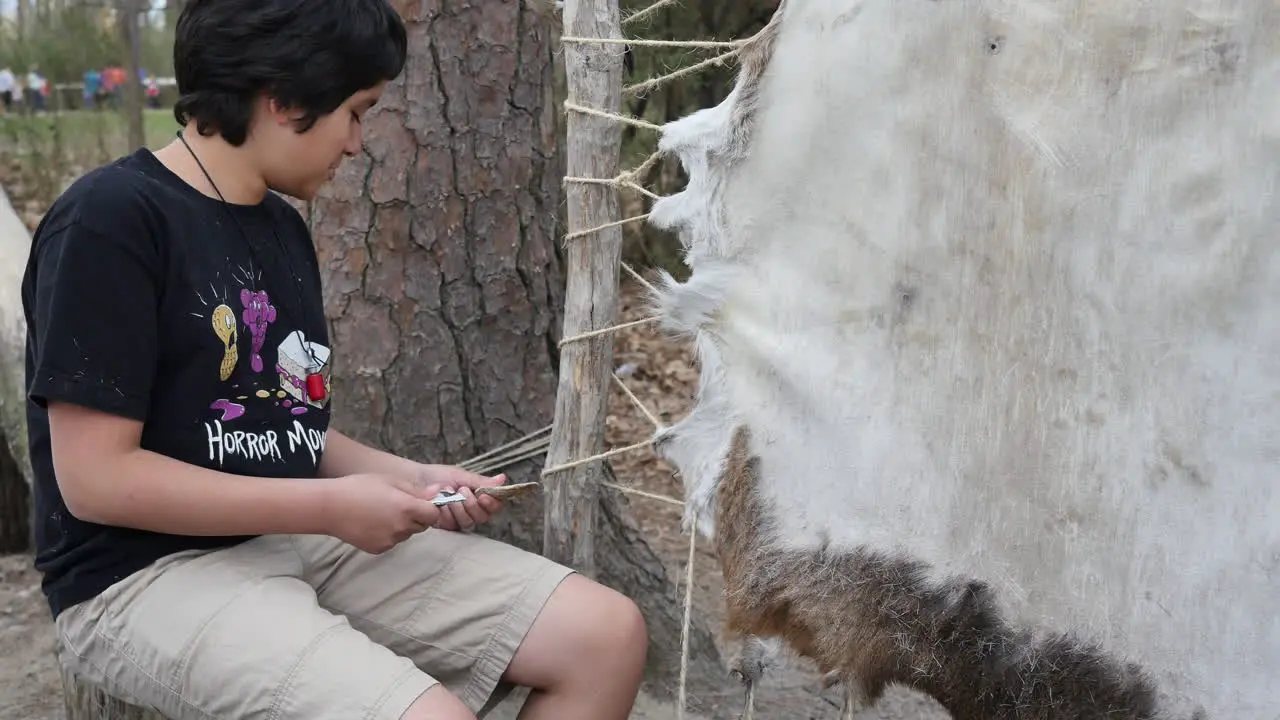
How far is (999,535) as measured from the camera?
4.77ft

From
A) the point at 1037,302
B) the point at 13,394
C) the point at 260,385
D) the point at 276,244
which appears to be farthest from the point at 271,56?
the point at 13,394

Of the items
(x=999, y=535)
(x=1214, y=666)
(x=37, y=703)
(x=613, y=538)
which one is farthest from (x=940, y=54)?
(x=37, y=703)

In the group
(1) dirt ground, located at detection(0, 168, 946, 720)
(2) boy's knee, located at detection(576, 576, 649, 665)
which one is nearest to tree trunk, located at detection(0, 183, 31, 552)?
(1) dirt ground, located at detection(0, 168, 946, 720)

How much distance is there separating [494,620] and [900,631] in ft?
1.78

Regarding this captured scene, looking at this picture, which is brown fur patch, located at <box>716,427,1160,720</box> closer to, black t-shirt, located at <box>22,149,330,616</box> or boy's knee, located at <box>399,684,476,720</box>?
boy's knee, located at <box>399,684,476,720</box>

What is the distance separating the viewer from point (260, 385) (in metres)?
1.56

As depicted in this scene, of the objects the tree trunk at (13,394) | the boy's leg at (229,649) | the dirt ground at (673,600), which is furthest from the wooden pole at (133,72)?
the boy's leg at (229,649)

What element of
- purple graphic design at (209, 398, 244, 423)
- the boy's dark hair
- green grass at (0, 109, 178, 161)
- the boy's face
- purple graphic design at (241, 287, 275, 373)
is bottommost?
purple graphic design at (209, 398, 244, 423)

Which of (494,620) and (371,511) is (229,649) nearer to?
(371,511)

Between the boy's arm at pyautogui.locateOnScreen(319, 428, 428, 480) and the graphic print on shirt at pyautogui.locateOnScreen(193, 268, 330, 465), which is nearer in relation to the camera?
the graphic print on shirt at pyautogui.locateOnScreen(193, 268, 330, 465)

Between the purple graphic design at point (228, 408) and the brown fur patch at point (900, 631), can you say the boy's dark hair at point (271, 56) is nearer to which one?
the purple graphic design at point (228, 408)

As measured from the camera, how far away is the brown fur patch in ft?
4.74

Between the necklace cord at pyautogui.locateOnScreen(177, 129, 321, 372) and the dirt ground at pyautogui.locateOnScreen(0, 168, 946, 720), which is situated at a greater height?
the necklace cord at pyautogui.locateOnScreen(177, 129, 321, 372)

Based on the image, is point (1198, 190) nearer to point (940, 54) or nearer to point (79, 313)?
point (940, 54)
